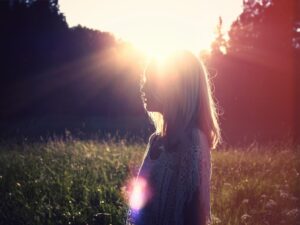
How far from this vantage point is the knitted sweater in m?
2.22

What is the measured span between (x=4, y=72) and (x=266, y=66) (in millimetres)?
17227

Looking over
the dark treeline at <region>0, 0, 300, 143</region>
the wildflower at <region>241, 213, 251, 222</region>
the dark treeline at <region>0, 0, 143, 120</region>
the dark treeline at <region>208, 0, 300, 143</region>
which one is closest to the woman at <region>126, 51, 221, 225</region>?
the wildflower at <region>241, 213, 251, 222</region>

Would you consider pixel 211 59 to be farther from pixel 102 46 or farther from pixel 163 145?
pixel 163 145

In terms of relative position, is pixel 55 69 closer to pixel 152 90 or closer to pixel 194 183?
pixel 152 90

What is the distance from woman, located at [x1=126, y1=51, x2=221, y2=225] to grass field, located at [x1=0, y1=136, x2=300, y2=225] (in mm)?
2520

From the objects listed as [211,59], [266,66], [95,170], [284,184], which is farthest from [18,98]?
[284,184]

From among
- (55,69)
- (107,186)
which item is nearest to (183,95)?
(107,186)

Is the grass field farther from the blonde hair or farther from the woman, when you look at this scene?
the blonde hair

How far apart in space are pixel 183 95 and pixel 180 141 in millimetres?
258

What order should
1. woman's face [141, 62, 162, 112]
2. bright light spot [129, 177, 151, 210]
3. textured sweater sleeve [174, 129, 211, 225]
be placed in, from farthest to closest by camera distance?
bright light spot [129, 177, 151, 210], woman's face [141, 62, 162, 112], textured sweater sleeve [174, 129, 211, 225]

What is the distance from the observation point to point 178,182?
2.30 metres

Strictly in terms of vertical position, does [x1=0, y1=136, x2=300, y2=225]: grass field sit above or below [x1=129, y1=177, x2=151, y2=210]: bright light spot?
below

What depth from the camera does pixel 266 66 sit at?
25500mm

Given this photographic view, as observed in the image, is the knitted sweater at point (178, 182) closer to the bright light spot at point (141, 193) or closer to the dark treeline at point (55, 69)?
the bright light spot at point (141, 193)
